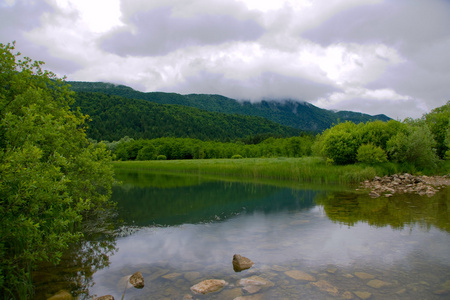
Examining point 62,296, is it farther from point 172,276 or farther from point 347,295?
point 347,295

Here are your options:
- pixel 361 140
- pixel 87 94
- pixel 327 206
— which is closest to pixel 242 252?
pixel 327 206

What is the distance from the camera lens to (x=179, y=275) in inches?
326

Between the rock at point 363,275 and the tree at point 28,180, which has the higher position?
the tree at point 28,180

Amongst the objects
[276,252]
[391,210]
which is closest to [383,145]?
[391,210]

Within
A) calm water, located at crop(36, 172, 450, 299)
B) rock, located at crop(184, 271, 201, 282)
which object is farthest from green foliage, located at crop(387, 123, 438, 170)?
rock, located at crop(184, 271, 201, 282)

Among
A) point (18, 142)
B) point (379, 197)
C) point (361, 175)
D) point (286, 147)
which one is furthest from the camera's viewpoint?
point (286, 147)

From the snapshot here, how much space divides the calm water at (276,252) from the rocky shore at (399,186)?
13.9 feet

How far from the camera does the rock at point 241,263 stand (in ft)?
28.1

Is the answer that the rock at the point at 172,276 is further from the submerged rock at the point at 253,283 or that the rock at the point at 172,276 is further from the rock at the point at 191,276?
the submerged rock at the point at 253,283

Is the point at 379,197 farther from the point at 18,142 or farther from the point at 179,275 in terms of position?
the point at 18,142

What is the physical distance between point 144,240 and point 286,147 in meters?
69.2

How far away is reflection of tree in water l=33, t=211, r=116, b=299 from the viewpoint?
7.62m

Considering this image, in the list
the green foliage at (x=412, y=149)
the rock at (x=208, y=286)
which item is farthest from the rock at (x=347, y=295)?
the green foliage at (x=412, y=149)

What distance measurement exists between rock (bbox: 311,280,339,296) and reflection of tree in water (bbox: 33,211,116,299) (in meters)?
5.75
